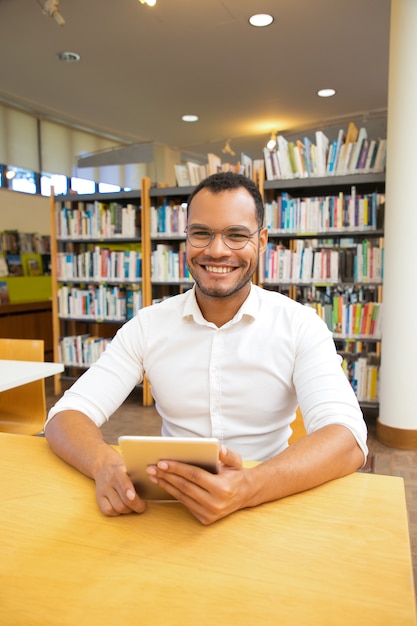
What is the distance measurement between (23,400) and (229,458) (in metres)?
1.90

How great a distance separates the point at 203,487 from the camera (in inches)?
32.1

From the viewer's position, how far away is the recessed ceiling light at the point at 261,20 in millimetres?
4366

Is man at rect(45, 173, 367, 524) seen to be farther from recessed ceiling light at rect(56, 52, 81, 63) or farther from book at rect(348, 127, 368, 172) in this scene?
recessed ceiling light at rect(56, 52, 81, 63)

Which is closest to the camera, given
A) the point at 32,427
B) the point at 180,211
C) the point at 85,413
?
the point at 85,413

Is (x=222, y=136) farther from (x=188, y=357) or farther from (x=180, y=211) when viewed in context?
(x=188, y=357)

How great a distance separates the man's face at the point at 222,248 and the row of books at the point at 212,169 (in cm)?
276

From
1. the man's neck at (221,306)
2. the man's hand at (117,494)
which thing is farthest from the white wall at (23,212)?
the man's hand at (117,494)

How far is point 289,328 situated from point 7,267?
5934 millimetres

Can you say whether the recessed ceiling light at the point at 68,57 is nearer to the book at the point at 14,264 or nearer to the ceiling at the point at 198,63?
the ceiling at the point at 198,63

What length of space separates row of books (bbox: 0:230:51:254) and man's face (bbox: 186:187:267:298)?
5764mm

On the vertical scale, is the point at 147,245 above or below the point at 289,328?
above

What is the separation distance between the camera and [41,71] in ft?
18.4

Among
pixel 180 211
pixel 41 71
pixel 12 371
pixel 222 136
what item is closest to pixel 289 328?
pixel 12 371

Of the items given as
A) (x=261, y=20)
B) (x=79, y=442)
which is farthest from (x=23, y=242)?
(x=79, y=442)
